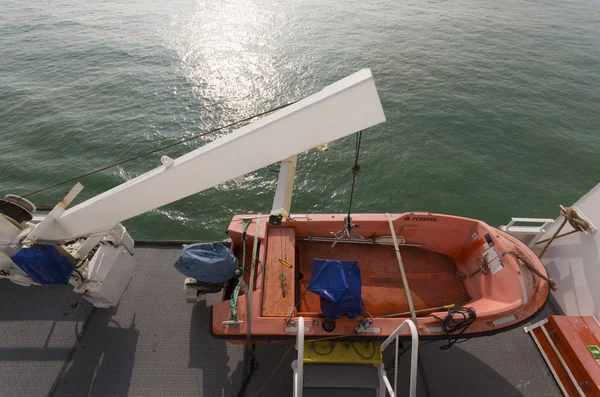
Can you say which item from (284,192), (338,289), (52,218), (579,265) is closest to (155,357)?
(52,218)

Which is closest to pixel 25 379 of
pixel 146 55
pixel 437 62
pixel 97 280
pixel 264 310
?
pixel 97 280

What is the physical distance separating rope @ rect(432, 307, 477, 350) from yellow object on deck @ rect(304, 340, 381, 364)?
30.0 inches

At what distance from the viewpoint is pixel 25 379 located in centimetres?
357

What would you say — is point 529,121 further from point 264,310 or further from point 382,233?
point 264,310

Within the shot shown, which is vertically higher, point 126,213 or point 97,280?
point 126,213

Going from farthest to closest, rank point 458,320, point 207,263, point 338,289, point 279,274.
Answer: point 279,274 → point 207,263 → point 458,320 → point 338,289

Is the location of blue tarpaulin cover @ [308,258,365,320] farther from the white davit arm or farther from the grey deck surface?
the white davit arm

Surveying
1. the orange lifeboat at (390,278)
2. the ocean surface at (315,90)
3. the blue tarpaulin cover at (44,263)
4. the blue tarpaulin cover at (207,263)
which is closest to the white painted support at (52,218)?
the blue tarpaulin cover at (44,263)

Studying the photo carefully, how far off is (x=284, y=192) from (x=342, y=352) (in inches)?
73.6

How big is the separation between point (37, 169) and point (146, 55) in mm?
8055

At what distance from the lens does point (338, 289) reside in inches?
119

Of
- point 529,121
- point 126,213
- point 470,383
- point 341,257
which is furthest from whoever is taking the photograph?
point 529,121

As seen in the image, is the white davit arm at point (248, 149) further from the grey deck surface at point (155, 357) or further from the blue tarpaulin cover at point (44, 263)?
the grey deck surface at point (155, 357)

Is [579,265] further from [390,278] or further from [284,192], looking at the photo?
[284,192]
